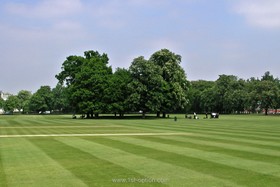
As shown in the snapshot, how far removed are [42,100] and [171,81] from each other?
10343 cm

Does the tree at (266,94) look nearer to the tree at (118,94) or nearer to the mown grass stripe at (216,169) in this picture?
the tree at (118,94)

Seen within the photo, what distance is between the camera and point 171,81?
320 feet

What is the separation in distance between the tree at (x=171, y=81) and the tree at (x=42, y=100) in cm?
9773

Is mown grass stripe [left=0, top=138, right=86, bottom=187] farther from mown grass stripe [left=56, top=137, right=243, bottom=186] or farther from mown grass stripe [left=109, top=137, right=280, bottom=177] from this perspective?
mown grass stripe [left=109, top=137, right=280, bottom=177]

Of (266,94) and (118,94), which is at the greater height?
(266,94)

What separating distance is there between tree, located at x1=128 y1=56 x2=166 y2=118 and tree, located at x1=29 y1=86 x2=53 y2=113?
3991 inches

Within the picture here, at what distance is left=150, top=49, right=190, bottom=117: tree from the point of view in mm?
93875

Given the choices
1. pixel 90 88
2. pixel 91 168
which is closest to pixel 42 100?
pixel 90 88

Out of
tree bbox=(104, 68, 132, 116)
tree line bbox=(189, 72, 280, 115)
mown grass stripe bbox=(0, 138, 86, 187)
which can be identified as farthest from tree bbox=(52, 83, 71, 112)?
mown grass stripe bbox=(0, 138, 86, 187)

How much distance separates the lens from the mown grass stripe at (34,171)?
1171 centimetres

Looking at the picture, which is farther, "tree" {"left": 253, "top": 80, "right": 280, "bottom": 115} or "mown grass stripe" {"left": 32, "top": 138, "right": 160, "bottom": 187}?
"tree" {"left": 253, "top": 80, "right": 280, "bottom": 115}

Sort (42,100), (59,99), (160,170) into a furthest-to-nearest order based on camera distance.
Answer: (59,99), (42,100), (160,170)

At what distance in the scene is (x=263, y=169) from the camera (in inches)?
545

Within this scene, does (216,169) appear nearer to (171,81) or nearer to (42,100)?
(171,81)
